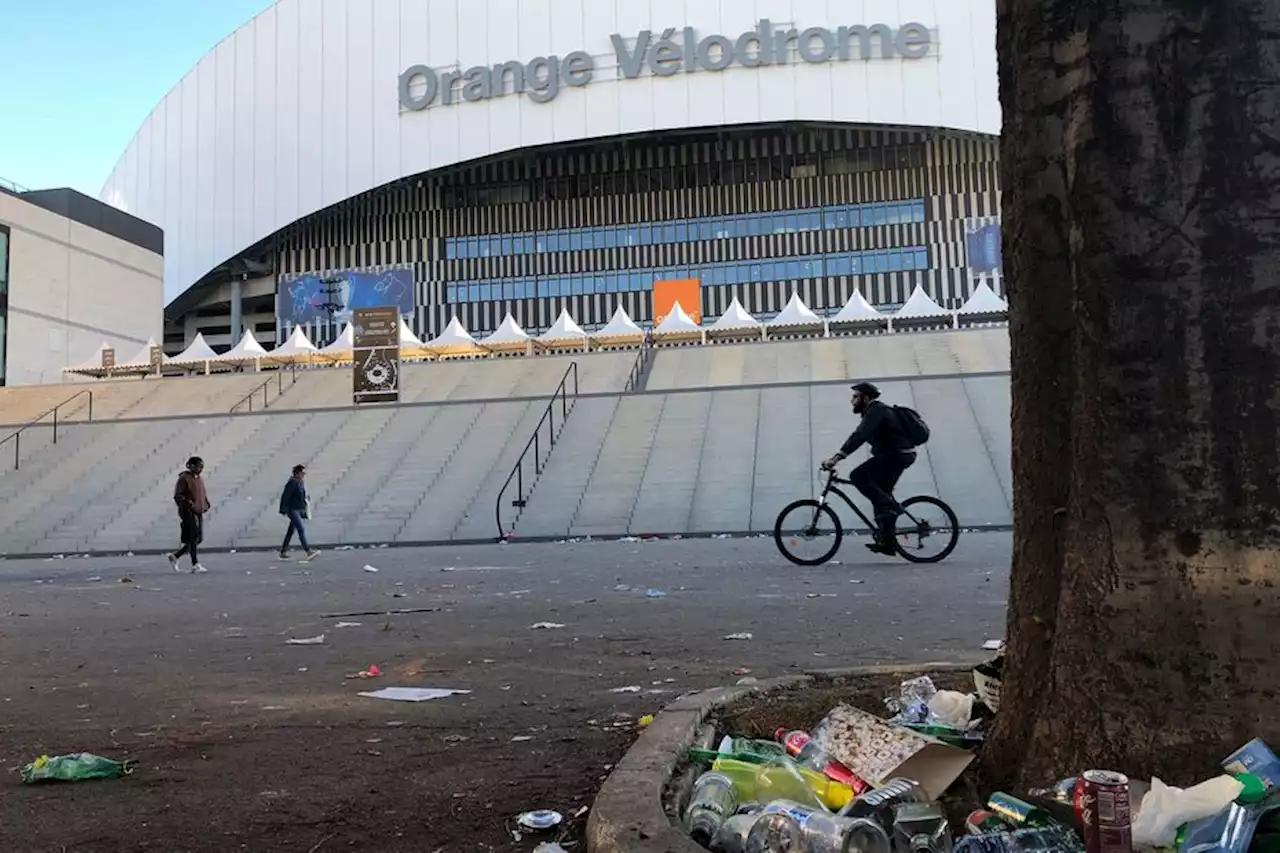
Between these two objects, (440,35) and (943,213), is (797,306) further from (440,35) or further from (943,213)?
(440,35)

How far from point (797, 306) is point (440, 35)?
1548 inches

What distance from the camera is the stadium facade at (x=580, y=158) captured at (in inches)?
2625

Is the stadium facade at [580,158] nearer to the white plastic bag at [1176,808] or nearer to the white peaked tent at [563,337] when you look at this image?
the white peaked tent at [563,337]

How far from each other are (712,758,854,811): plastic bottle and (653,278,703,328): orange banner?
6302cm

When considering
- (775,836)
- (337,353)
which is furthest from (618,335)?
(775,836)

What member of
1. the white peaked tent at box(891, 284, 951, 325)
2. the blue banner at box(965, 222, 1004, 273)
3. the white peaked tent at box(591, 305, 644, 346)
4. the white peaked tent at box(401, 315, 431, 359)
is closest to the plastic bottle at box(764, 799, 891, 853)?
the white peaked tent at box(401, 315, 431, 359)

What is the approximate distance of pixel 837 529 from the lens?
33.5 feet

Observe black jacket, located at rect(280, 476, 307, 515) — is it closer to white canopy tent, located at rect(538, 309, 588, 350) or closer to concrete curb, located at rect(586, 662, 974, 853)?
concrete curb, located at rect(586, 662, 974, 853)

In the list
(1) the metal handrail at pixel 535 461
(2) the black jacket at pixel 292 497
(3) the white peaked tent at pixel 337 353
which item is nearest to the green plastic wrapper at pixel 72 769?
(2) the black jacket at pixel 292 497

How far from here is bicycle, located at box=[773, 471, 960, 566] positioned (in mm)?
9984

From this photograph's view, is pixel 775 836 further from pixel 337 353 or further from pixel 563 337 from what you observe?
pixel 337 353

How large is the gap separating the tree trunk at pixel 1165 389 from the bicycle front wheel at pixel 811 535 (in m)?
7.73

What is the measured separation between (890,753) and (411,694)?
2.47m

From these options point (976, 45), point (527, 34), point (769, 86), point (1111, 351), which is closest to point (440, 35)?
point (527, 34)
